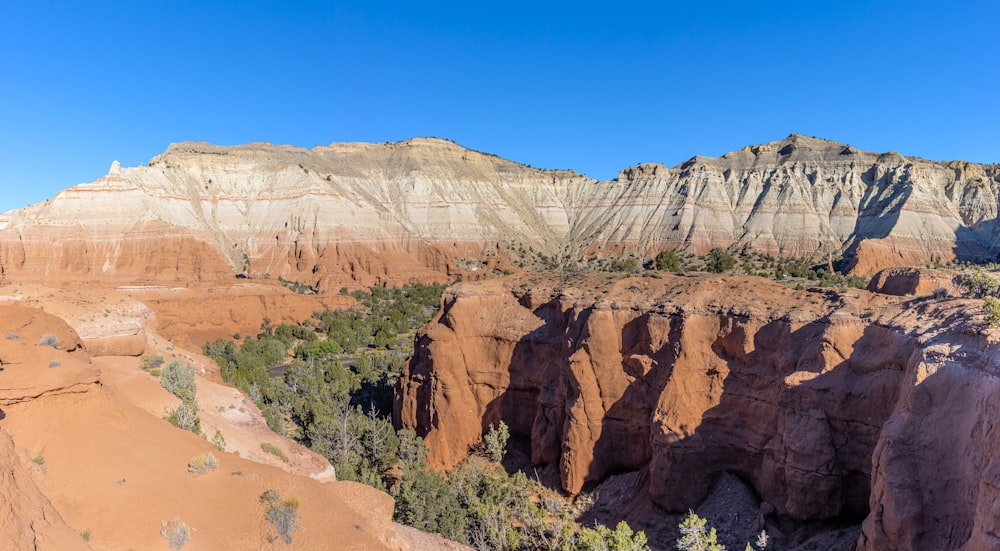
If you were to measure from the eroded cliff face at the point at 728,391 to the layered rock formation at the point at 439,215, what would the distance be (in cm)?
5154

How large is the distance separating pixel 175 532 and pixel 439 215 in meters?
83.5

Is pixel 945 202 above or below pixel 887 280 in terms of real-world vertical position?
above

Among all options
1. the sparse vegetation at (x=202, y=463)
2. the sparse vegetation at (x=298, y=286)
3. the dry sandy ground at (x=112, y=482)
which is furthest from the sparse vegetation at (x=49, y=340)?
the sparse vegetation at (x=298, y=286)

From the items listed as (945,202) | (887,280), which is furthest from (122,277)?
(945,202)

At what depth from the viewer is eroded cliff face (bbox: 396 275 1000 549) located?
9883 millimetres

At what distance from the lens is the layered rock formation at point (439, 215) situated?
6581 centimetres

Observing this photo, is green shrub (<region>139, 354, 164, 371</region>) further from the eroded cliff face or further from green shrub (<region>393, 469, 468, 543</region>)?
green shrub (<region>393, 469, 468, 543</region>)

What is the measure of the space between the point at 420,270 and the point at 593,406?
62133 mm

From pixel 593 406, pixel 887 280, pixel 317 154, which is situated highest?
pixel 317 154

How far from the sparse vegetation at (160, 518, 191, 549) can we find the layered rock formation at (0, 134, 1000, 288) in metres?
61.9

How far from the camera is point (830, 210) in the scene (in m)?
75.2

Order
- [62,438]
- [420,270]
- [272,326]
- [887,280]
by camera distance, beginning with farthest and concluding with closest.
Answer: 1. [420,270]
2. [272,326]
3. [887,280]
4. [62,438]

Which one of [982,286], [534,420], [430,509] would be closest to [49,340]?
[430,509]

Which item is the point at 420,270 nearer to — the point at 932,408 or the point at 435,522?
the point at 435,522
